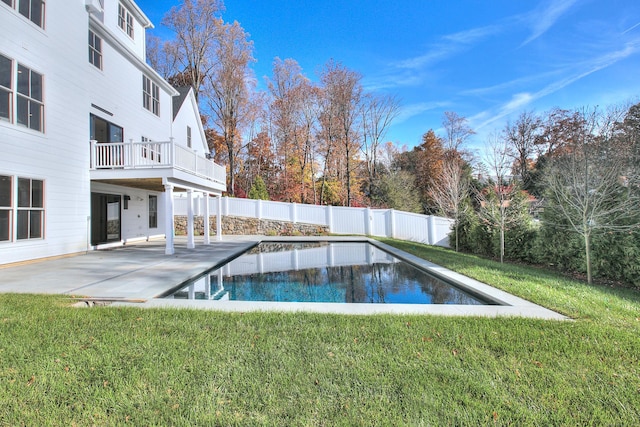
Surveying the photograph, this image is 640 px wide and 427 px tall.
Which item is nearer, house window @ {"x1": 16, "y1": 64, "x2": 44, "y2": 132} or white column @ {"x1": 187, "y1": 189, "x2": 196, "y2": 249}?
house window @ {"x1": 16, "y1": 64, "x2": 44, "y2": 132}

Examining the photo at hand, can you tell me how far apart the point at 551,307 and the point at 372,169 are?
25652 mm

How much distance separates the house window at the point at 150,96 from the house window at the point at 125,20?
2.04 meters

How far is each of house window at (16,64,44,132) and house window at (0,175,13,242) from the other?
1604 millimetres

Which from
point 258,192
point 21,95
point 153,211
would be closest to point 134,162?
point 21,95

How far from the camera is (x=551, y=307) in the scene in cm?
426

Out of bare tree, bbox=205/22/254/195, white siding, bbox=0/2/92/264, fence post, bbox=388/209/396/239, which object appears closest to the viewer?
white siding, bbox=0/2/92/264

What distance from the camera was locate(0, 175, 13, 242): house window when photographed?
7.30 meters

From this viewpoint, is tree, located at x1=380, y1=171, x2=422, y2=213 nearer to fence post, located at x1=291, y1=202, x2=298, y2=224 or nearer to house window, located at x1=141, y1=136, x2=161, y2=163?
fence post, located at x1=291, y1=202, x2=298, y2=224

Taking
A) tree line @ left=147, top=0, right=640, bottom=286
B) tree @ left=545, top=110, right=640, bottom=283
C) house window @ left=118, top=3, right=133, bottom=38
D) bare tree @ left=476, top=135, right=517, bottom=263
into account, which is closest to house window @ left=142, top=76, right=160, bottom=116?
house window @ left=118, top=3, right=133, bottom=38

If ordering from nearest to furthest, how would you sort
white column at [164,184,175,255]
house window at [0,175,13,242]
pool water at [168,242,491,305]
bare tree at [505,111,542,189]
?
pool water at [168,242,491,305], house window at [0,175,13,242], white column at [164,184,175,255], bare tree at [505,111,542,189]

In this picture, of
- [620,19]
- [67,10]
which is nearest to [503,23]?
[620,19]

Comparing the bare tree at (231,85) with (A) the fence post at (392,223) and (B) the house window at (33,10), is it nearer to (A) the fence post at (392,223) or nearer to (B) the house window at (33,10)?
(A) the fence post at (392,223)

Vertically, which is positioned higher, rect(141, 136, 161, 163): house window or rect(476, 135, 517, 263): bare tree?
rect(141, 136, 161, 163): house window

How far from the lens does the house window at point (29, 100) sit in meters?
7.75
